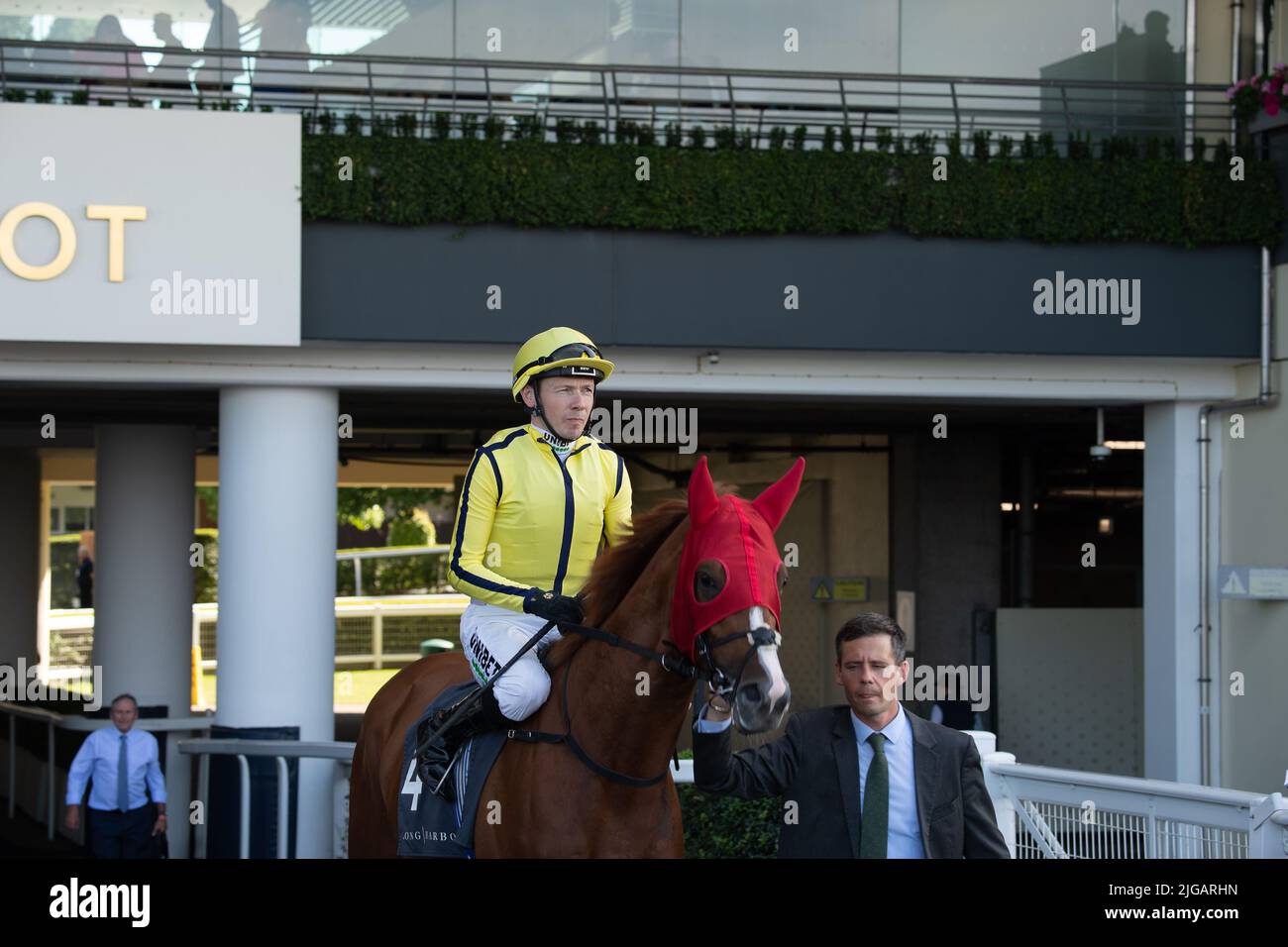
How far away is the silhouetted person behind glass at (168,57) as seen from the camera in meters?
10.3

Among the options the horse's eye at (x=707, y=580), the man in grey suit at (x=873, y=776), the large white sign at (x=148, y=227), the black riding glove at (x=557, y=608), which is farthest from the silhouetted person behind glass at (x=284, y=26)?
the man in grey suit at (x=873, y=776)

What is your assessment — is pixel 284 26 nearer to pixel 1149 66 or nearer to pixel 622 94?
pixel 622 94

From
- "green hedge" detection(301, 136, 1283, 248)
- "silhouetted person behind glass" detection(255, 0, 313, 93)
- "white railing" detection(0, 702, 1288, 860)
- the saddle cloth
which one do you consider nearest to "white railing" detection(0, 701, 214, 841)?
"green hedge" detection(301, 136, 1283, 248)

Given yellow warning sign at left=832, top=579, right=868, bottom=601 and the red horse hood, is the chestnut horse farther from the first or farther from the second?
yellow warning sign at left=832, top=579, right=868, bottom=601

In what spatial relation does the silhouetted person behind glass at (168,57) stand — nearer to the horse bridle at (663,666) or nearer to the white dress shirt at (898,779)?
the horse bridle at (663,666)

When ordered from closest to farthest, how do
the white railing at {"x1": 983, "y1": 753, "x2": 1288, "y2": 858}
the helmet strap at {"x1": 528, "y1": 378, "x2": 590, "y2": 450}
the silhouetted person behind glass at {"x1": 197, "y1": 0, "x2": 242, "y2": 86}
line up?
the helmet strap at {"x1": 528, "y1": 378, "x2": 590, "y2": 450}, the white railing at {"x1": 983, "y1": 753, "x2": 1288, "y2": 858}, the silhouetted person behind glass at {"x1": 197, "y1": 0, "x2": 242, "y2": 86}

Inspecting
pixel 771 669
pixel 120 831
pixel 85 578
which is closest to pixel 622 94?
pixel 120 831

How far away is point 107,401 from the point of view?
11602 millimetres

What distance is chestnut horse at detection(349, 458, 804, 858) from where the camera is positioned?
340 centimetres

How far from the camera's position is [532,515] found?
163 inches

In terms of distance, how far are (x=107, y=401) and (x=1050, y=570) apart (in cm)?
999

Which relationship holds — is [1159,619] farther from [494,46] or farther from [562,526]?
[562,526]

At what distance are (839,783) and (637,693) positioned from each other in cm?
59

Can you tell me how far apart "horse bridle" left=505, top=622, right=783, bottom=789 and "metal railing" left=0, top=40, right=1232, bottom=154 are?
6807 millimetres
